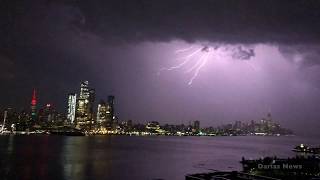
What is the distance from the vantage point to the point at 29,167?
107250 mm

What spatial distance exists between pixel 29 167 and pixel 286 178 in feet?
235

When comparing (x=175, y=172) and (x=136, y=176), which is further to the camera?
(x=175, y=172)

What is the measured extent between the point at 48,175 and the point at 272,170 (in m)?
53.7

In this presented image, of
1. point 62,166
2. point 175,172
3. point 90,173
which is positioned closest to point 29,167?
point 62,166

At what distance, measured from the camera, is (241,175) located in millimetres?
51531

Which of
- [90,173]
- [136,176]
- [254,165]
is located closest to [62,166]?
[90,173]

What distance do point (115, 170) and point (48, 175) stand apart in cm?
2008

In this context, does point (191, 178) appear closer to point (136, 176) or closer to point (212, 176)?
point (212, 176)

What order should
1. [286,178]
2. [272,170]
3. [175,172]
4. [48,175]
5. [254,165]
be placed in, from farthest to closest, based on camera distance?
[175,172] < [48,175] < [254,165] < [272,170] < [286,178]

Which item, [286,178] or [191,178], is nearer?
[191,178]

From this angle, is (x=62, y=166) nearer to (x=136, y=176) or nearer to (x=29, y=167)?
(x=29, y=167)

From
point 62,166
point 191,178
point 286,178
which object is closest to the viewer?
point 191,178

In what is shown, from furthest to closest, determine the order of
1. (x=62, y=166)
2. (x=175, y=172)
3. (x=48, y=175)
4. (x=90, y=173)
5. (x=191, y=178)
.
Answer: (x=62, y=166) → (x=175, y=172) → (x=90, y=173) → (x=48, y=175) → (x=191, y=178)

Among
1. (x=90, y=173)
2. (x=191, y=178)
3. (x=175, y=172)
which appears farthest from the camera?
(x=175, y=172)
